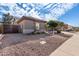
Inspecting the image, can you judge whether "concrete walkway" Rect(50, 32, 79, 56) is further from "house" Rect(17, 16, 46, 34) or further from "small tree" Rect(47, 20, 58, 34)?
Result: "house" Rect(17, 16, 46, 34)

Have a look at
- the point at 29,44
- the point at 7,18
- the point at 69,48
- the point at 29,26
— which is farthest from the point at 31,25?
A: the point at 69,48

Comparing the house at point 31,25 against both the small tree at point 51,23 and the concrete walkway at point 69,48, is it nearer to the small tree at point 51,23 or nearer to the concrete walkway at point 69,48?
the small tree at point 51,23

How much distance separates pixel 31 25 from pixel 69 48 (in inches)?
50.9

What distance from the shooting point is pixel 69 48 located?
3490 mm

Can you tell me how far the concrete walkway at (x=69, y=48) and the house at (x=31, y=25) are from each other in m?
0.78

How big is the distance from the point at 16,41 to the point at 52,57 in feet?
3.77

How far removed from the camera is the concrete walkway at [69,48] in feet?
10.6

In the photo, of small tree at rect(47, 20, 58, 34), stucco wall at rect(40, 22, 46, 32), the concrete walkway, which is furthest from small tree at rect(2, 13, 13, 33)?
the concrete walkway

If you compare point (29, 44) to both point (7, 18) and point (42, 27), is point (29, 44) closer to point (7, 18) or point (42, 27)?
point (42, 27)

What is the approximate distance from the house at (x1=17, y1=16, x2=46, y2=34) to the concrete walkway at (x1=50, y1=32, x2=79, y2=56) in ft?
2.55

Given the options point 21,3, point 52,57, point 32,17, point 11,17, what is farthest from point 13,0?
point 52,57

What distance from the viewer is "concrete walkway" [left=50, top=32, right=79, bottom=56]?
322 centimetres

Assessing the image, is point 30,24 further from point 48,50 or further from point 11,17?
point 48,50

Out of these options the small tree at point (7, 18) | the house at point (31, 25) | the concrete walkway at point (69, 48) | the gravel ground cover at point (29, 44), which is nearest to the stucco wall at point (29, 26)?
the house at point (31, 25)
